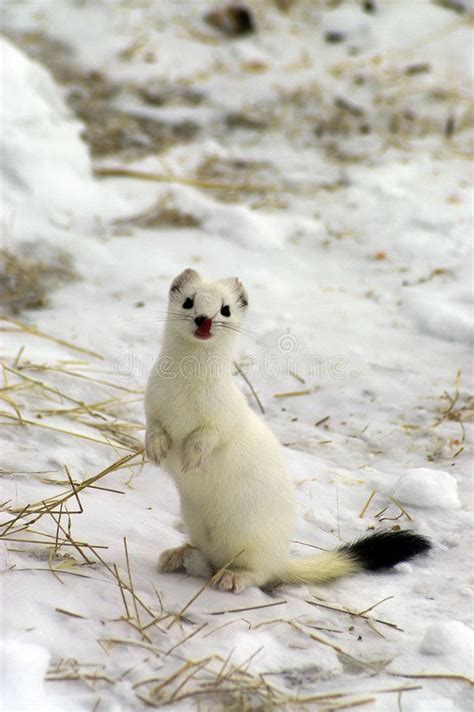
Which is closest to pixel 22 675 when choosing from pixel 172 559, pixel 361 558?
pixel 172 559

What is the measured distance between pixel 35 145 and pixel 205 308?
3204 mm

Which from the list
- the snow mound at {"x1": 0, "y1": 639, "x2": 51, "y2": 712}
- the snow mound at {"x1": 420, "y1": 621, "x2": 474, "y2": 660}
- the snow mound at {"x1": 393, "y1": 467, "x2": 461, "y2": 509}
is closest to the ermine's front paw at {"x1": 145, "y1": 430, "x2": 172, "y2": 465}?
the snow mound at {"x1": 0, "y1": 639, "x2": 51, "y2": 712}

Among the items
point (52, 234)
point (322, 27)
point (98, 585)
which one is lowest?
point (52, 234)

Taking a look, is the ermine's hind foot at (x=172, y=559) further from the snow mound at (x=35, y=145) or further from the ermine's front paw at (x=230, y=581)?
the snow mound at (x=35, y=145)

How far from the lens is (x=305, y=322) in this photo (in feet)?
12.8

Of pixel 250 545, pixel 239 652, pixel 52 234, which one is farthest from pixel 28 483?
pixel 52 234

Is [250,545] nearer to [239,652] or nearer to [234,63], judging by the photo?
[239,652]

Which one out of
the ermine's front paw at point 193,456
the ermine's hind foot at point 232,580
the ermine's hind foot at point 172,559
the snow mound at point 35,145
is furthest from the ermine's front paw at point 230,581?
the snow mound at point 35,145

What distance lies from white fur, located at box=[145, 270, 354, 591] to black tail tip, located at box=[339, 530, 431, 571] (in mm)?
221

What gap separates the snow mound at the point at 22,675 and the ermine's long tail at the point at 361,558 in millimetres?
822

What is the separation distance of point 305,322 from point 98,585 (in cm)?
219

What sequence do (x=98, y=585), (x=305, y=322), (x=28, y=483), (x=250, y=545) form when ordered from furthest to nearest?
(x=305, y=322), (x=28, y=483), (x=250, y=545), (x=98, y=585)

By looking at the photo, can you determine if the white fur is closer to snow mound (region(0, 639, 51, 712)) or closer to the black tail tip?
the black tail tip

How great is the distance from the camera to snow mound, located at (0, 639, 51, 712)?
1480 millimetres
